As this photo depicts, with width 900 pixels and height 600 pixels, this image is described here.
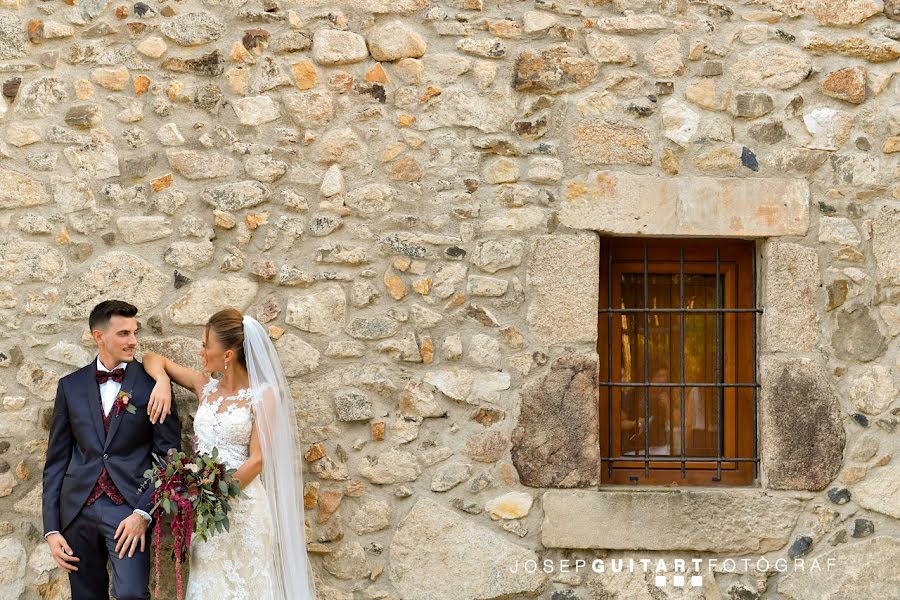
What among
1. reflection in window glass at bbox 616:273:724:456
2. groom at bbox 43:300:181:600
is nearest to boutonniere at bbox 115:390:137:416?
groom at bbox 43:300:181:600

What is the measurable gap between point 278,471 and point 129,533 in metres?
0.62

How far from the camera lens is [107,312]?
4.13 metres

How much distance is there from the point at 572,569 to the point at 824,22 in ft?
8.67

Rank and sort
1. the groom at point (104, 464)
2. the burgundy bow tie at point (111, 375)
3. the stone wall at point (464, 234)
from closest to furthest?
the groom at point (104, 464)
the burgundy bow tie at point (111, 375)
the stone wall at point (464, 234)

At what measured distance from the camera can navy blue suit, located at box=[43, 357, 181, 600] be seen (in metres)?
4.02

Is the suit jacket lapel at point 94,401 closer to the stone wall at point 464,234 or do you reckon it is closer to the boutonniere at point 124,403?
the boutonniere at point 124,403

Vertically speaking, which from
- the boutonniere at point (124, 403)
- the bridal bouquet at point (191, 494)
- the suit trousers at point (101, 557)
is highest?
the boutonniere at point (124, 403)

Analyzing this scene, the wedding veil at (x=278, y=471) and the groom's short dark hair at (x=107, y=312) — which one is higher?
the groom's short dark hair at (x=107, y=312)

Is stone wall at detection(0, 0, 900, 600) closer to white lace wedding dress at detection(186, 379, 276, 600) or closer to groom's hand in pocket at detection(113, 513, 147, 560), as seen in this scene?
white lace wedding dress at detection(186, 379, 276, 600)

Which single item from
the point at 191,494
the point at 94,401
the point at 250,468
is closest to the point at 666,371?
the point at 250,468

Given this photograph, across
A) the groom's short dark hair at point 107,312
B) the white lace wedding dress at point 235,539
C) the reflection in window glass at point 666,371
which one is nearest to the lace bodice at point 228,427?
the white lace wedding dress at point 235,539

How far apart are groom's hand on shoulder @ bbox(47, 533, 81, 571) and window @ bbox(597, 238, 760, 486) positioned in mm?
2293

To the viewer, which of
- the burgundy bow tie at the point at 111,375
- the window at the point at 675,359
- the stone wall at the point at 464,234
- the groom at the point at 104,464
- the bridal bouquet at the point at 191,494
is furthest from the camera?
the window at the point at 675,359

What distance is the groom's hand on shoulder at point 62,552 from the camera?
4.04 metres
